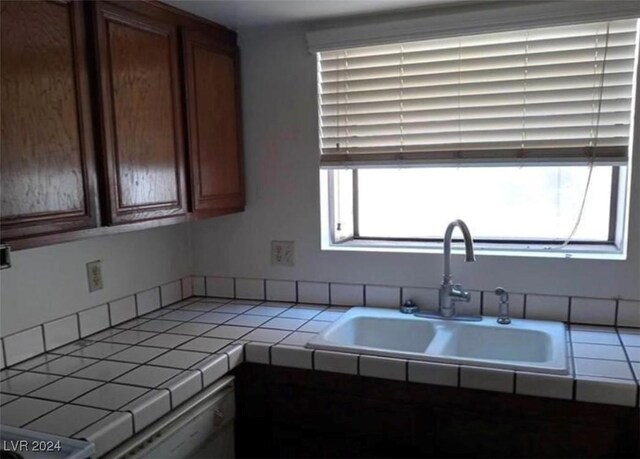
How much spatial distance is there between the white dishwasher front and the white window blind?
100cm

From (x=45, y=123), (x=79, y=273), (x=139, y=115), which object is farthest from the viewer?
(x=79, y=273)

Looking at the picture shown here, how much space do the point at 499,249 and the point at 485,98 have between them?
564 millimetres

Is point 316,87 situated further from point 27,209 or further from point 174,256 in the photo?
point 27,209

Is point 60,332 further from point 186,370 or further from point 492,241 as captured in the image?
point 492,241

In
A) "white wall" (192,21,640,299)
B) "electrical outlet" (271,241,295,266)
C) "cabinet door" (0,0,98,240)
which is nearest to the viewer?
"cabinet door" (0,0,98,240)

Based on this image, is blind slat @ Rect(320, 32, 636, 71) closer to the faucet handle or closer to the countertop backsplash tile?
the faucet handle

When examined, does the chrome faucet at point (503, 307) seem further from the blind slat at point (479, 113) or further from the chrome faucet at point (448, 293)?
the blind slat at point (479, 113)

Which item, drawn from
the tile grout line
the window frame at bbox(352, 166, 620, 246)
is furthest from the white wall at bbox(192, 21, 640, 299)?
the tile grout line

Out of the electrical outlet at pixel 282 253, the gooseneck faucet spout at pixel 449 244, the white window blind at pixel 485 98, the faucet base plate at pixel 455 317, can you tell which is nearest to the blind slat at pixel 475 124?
the white window blind at pixel 485 98

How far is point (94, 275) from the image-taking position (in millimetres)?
1808

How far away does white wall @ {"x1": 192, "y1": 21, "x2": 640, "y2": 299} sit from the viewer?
2014 millimetres

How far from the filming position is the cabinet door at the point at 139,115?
1.48 metres

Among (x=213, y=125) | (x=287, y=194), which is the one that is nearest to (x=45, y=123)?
(x=213, y=125)

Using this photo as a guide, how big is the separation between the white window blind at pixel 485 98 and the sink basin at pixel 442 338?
1.91ft
